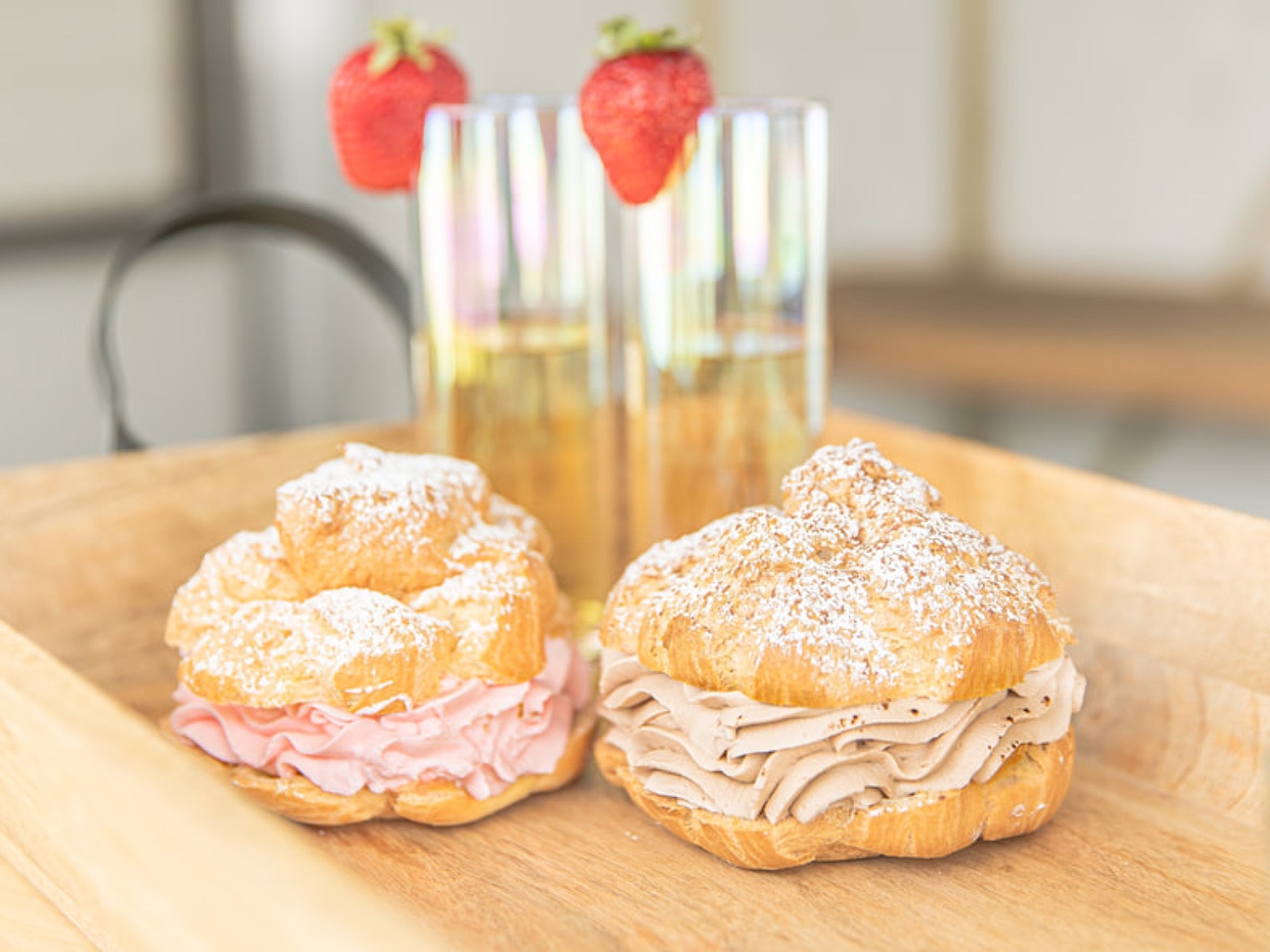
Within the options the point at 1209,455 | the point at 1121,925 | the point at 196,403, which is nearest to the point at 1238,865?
the point at 1121,925

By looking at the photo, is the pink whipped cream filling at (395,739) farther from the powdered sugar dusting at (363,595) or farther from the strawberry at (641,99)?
the strawberry at (641,99)

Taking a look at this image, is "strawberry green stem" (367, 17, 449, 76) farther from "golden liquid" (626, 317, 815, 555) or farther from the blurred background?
the blurred background

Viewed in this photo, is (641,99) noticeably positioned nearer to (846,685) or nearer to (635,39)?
(635,39)

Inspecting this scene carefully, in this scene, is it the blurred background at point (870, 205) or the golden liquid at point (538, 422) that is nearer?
the golden liquid at point (538, 422)

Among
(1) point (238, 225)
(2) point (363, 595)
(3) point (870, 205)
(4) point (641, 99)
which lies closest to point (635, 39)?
(4) point (641, 99)

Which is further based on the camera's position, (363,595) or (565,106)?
(565,106)

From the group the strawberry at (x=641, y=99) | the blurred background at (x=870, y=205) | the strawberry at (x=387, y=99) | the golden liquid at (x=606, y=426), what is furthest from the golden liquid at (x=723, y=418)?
the blurred background at (x=870, y=205)
